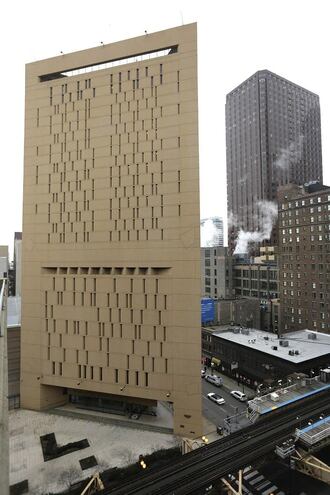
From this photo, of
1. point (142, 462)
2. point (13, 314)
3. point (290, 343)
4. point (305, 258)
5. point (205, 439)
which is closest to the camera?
point (142, 462)

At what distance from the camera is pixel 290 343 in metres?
53.7

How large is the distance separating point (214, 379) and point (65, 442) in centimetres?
2683

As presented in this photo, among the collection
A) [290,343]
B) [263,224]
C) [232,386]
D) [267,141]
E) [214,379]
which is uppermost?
[267,141]

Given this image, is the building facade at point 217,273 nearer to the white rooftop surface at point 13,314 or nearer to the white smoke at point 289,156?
the white rooftop surface at point 13,314

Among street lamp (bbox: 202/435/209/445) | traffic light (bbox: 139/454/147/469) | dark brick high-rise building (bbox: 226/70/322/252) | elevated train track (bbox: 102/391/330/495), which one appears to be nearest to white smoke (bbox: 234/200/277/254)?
dark brick high-rise building (bbox: 226/70/322/252)

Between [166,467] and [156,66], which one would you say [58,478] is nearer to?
[166,467]

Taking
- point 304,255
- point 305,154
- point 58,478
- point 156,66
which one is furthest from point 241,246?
point 58,478

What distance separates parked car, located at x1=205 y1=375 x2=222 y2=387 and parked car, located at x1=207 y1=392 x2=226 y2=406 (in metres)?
4.96

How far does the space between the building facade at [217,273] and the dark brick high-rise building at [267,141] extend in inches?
2669

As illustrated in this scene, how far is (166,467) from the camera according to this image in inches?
987

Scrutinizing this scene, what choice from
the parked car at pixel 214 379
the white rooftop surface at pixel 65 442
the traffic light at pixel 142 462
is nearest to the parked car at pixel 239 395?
the parked car at pixel 214 379

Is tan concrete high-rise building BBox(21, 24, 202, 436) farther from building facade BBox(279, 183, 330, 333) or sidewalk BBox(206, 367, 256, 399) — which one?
building facade BBox(279, 183, 330, 333)

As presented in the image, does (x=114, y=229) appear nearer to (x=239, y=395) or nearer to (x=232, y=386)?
(x=239, y=395)

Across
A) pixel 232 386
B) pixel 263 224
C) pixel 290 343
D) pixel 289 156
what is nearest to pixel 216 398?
pixel 232 386
